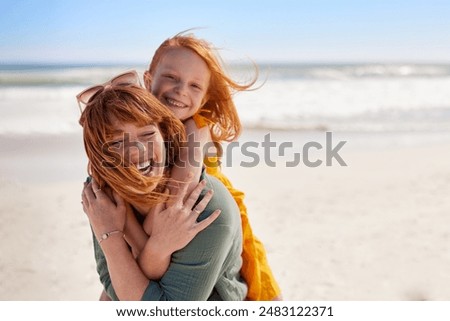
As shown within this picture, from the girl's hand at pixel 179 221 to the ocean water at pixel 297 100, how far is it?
6.18 meters

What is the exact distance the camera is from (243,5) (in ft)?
55.4

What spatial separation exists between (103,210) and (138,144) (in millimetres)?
182

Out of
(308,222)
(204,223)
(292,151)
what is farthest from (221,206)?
(292,151)

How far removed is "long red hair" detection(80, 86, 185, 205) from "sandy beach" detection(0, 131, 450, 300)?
7.72 ft

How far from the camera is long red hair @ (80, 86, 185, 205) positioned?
127cm

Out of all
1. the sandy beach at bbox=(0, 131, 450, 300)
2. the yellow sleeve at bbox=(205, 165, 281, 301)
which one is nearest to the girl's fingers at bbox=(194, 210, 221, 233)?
the yellow sleeve at bbox=(205, 165, 281, 301)

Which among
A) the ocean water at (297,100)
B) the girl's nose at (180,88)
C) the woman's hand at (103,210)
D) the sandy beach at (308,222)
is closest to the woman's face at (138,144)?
the woman's hand at (103,210)
